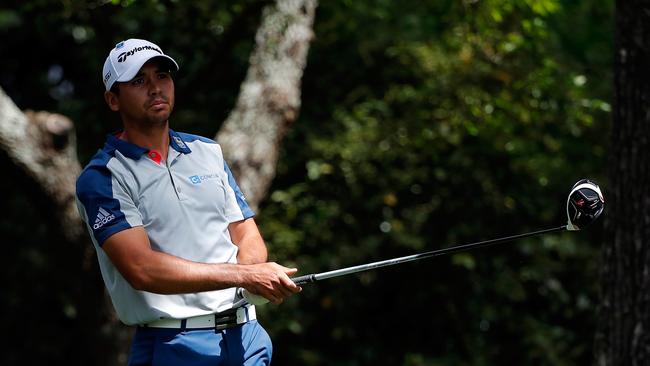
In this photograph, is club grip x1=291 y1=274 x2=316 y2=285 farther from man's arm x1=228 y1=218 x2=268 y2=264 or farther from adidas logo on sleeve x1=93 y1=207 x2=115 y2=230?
adidas logo on sleeve x1=93 y1=207 x2=115 y2=230

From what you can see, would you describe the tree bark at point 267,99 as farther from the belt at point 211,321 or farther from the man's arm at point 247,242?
the belt at point 211,321

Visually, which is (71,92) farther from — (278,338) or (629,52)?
(629,52)

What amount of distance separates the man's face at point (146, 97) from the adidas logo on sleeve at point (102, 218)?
0.37 m

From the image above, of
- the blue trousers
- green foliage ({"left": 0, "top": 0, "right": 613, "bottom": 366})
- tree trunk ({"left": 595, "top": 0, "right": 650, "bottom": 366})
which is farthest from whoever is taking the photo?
green foliage ({"left": 0, "top": 0, "right": 613, "bottom": 366})

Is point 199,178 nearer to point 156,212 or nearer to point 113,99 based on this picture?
point 156,212

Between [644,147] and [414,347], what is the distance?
15.8 feet

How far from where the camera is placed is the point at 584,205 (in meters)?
3.86

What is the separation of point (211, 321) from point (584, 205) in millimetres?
1408

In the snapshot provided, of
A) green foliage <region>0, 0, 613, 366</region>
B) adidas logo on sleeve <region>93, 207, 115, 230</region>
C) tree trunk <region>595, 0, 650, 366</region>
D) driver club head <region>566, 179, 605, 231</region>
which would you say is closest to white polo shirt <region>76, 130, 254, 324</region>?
adidas logo on sleeve <region>93, 207, 115, 230</region>

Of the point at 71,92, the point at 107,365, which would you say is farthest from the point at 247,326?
the point at 71,92

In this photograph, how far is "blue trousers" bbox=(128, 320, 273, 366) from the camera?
3.41 metres

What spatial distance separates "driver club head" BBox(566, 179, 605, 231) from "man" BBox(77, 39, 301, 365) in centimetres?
112

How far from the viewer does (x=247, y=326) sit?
3586 mm

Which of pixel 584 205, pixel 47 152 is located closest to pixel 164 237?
pixel 584 205
